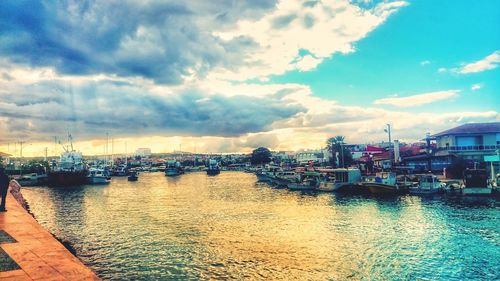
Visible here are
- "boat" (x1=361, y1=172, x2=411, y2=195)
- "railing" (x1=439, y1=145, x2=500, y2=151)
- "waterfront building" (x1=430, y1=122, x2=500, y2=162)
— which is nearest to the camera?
"boat" (x1=361, y1=172, x2=411, y2=195)

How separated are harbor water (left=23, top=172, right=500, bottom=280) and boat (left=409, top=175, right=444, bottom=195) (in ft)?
19.6

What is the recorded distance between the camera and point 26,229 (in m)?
14.7

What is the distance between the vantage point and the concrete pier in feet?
32.8

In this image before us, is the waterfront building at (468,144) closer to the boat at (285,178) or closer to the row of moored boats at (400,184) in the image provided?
the row of moored boats at (400,184)

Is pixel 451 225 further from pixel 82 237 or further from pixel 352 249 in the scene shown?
pixel 82 237

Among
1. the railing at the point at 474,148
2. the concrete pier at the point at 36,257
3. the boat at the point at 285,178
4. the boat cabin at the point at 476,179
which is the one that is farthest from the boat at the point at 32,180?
the railing at the point at 474,148

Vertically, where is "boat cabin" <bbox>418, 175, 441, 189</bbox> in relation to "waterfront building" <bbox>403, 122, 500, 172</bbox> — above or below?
below

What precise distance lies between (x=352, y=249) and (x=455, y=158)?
57.9 m

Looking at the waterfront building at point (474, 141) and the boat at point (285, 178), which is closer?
the waterfront building at point (474, 141)

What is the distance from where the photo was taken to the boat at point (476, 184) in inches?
2040

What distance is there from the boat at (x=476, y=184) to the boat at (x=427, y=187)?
14.5ft

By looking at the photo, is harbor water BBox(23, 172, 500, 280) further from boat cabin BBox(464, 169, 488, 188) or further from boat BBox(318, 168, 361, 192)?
boat BBox(318, 168, 361, 192)

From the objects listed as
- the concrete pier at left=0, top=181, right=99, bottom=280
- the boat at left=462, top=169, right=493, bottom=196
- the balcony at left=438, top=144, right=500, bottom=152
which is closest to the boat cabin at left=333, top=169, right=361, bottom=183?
the boat at left=462, top=169, right=493, bottom=196

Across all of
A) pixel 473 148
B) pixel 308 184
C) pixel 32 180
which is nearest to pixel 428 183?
pixel 473 148
